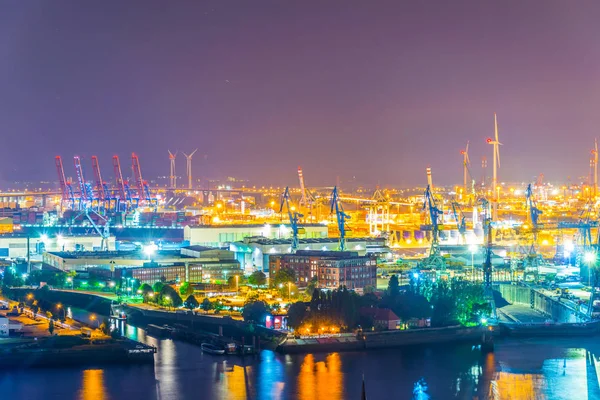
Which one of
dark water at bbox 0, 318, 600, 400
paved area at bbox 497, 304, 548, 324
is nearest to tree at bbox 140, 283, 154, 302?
dark water at bbox 0, 318, 600, 400

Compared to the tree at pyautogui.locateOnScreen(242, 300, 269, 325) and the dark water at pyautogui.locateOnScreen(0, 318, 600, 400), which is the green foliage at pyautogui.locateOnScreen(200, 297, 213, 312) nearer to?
the tree at pyautogui.locateOnScreen(242, 300, 269, 325)

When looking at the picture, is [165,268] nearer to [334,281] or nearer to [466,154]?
[334,281]

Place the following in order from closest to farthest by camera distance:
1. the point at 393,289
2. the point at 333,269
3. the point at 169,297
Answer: the point at 393,289, the point at 169,297, the point at 333,269

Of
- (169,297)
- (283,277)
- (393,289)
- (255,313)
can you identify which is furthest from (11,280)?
(393,289)

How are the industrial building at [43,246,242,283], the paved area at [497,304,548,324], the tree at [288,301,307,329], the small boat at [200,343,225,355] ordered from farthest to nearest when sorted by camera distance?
the industrial building at [43,246,242,283] → the paved area at [497,304,548,324] → the tree at [288,301,307,329] → the small boat at [200,343,225,355]

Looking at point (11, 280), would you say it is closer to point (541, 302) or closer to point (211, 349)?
point (211, 349)
